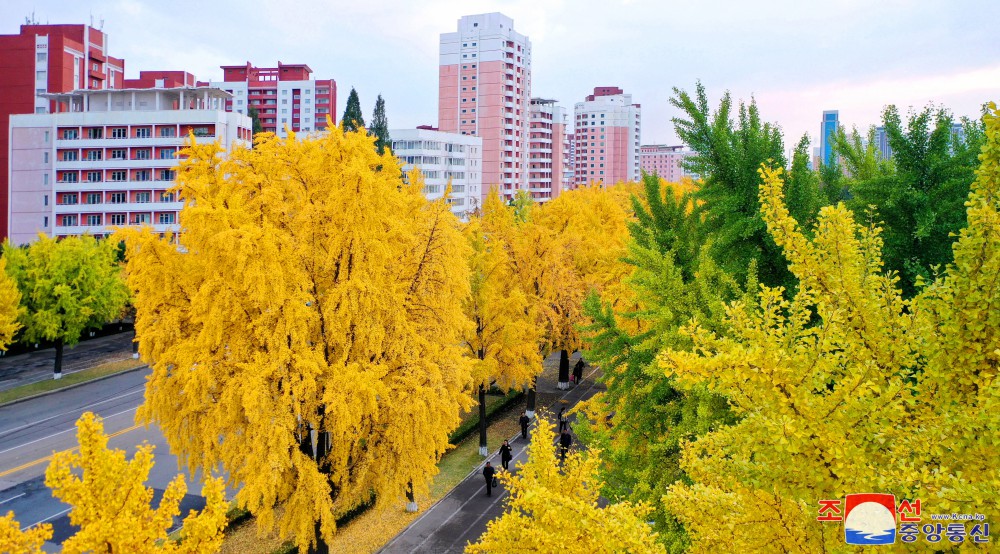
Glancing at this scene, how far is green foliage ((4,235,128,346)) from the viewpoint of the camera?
113 ft

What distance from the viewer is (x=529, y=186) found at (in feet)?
345

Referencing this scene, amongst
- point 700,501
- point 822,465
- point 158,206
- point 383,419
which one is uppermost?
point 158,206

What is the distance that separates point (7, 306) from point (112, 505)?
29388 mm

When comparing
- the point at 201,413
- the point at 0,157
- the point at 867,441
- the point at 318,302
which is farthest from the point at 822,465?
the point at 0,157

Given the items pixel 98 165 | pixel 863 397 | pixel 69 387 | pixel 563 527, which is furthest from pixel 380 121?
pixel 863 397

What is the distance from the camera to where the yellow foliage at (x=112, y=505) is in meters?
7.78

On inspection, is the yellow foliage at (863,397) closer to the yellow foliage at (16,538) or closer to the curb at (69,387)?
the yellow foliage at (16,538)

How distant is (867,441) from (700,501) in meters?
1.49

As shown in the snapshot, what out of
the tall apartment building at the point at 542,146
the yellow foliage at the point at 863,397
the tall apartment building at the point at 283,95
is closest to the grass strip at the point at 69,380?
the yellow foliage at the point at 863,397

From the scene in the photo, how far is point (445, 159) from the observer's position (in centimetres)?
8394

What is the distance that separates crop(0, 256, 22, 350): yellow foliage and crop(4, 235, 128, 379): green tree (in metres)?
1.77

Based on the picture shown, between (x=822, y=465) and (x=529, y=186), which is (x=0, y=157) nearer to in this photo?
(x=529, y=186)

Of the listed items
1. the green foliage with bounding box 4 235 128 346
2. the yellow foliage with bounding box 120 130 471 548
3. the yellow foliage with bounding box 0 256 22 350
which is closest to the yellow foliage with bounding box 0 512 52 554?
the yellow foliage with bounding box 120 130 471 548

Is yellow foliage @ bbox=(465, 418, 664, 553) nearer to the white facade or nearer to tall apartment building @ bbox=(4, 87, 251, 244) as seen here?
tall apartment building @ bbox=(4, 87, 251, 244)
